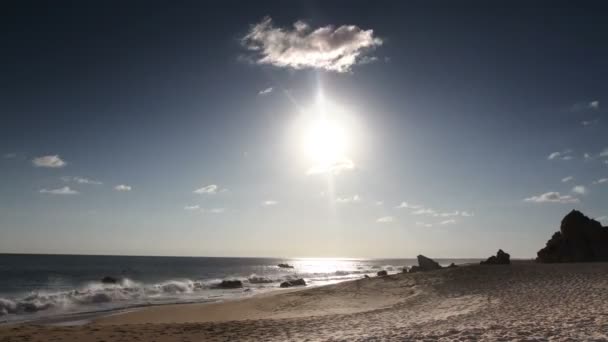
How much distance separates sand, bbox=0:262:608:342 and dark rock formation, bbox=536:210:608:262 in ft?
46.2

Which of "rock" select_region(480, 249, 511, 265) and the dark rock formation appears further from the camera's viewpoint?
the dark rock formation

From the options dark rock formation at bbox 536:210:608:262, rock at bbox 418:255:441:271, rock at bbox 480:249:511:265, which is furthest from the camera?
rock at bbox 418:255:441:271

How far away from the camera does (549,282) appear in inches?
854

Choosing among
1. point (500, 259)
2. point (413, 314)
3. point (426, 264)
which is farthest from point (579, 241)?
point (413, 314)

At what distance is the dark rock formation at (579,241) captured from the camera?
37938 mm

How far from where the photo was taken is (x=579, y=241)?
38.8 meters

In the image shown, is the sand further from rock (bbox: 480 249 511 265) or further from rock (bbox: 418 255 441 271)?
rock (bbox: 418 255 441 271)

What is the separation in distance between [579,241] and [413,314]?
30.1 metres

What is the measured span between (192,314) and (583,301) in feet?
62.3

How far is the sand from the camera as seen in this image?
12289 millimetres

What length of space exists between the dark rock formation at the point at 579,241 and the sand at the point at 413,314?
1408cm

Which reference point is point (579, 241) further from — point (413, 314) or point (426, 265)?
point (413, 314)

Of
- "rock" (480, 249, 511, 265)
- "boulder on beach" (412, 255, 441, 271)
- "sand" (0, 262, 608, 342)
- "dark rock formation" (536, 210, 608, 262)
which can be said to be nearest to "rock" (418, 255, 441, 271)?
"boulder on beach" (412, 255, 441, 271)

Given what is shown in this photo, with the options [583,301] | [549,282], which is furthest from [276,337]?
[549,282]
